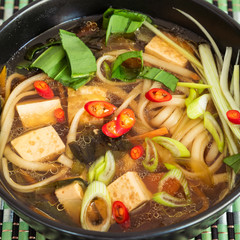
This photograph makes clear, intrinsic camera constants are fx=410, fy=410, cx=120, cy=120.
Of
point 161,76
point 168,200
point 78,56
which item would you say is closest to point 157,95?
point 161,76

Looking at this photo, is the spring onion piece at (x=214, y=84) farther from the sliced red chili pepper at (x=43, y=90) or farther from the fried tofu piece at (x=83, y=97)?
the sliced red chili pepper at (x=43, y=90)

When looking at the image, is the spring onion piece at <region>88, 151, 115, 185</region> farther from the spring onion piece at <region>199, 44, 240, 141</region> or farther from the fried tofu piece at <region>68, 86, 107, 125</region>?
the spring onion piece at <region>199, 44, 240, 141</region>

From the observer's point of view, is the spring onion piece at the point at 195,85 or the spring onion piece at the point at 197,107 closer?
the spring onion piece at the point at 197,107

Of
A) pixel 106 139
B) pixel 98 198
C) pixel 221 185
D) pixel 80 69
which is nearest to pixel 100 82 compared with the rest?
pixel 80 69

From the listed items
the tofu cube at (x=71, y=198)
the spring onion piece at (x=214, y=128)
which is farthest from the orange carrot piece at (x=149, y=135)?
the tofu cube at (x=71, y=198)

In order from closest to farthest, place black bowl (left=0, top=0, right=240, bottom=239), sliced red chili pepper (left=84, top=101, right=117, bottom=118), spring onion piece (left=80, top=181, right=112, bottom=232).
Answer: spring onion piece (left=80, top=181, right=112, bottom=232) → sliced red chili pepper (left=84, top=101, right=117, bottom=118) → black bowl (left=0, top=0, right=240, bottom=239)

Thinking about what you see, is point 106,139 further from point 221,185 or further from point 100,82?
point 221,185

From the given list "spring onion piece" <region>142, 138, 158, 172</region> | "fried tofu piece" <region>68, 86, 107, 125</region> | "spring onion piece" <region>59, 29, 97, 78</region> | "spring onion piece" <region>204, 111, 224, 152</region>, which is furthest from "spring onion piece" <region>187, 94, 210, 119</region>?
"spring onion piece" <region>59, 29, 97, 78</region>
